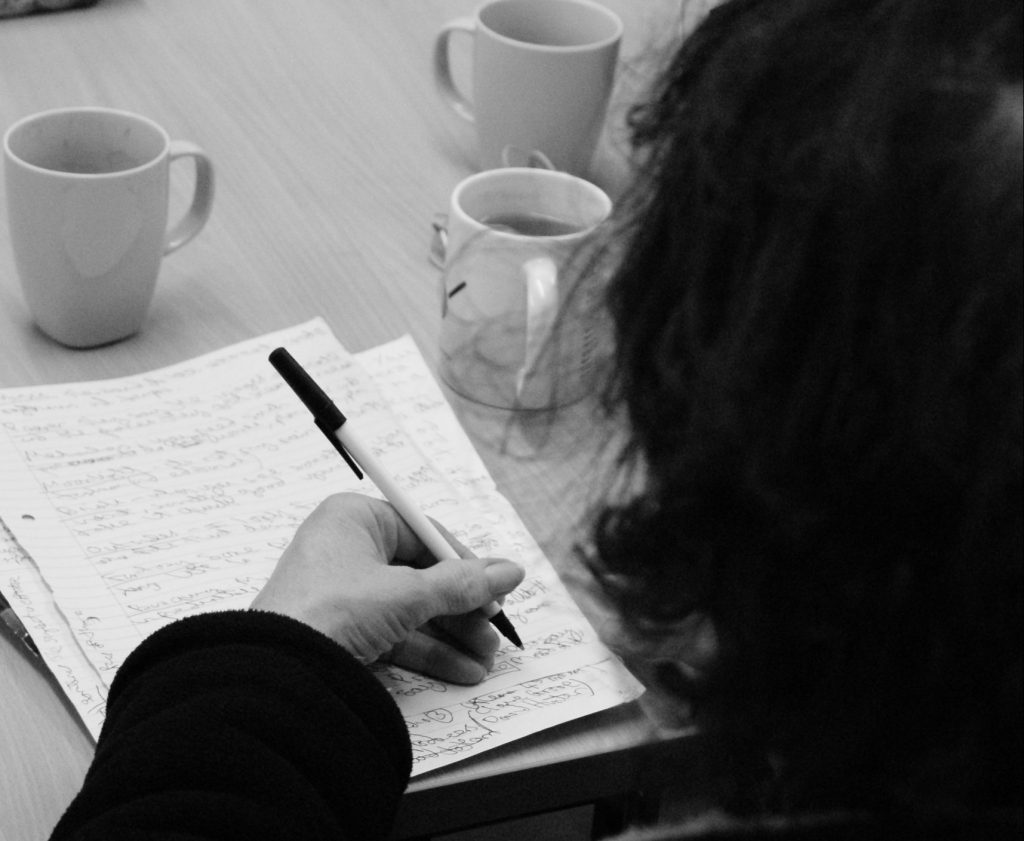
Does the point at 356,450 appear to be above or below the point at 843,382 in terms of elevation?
below

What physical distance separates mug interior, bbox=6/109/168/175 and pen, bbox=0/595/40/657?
33 cm

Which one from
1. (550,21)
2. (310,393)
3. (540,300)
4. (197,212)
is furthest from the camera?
(550,21)

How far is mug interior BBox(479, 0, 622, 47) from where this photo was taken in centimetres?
105

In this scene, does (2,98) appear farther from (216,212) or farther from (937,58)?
(937,58)

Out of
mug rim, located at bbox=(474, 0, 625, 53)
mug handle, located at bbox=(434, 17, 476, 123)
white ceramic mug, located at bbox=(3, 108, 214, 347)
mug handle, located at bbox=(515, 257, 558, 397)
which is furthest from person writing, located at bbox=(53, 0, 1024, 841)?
mug handle, located at bbox=(434, 17, 476, 123)

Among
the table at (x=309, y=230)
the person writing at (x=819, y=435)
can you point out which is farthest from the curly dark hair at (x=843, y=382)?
the table at (x=309, y=230)

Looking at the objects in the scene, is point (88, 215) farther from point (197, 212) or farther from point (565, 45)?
point (565, 45)

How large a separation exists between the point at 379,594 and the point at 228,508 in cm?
14

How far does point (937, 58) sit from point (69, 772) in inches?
18.4

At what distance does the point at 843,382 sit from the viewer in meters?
0.42

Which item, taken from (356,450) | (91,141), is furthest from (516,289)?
(91,141)

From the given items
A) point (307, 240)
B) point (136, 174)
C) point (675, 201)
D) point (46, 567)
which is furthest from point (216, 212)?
point (675, 201)

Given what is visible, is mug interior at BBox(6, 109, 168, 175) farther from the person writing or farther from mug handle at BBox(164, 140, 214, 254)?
the person writing

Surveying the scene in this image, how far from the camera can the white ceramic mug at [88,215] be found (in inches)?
32.5
